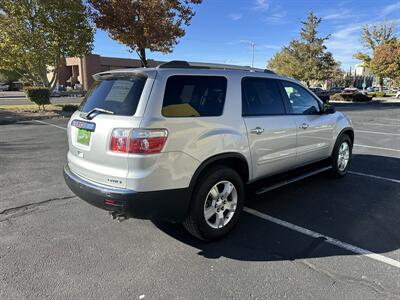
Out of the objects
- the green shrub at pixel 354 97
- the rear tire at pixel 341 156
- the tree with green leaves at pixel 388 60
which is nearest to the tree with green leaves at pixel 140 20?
the rear tire at pixel 341 156

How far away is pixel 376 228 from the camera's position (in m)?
3.80

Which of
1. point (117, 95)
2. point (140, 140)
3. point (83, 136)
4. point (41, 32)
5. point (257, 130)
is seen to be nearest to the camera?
point (140, 140)

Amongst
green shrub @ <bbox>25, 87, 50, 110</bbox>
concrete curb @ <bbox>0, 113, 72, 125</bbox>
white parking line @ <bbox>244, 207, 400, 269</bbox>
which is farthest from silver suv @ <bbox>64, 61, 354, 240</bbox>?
green shrub @ <bbox>25, 87, 50, 110</bbox>

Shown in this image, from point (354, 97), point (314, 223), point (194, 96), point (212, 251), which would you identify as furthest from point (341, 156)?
point (354, 97)

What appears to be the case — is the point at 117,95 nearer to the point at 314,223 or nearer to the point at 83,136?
the point at 83,136

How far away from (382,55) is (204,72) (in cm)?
4535

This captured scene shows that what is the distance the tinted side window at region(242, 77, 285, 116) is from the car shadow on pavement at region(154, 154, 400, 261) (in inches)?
44.4

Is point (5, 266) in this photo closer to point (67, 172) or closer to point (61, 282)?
point (61, 282)

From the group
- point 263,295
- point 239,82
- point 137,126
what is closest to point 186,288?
point 263,295

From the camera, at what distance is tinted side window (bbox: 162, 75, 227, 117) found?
9.93 feet

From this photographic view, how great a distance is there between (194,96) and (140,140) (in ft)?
2.62

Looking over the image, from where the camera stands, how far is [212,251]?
329 centimetres

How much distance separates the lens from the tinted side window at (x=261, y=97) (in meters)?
3.77

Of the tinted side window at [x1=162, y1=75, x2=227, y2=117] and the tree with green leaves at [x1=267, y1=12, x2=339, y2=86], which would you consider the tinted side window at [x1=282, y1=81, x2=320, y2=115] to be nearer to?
the tinted side window at [x1=162, y1=75, x2=227, y2=117]
